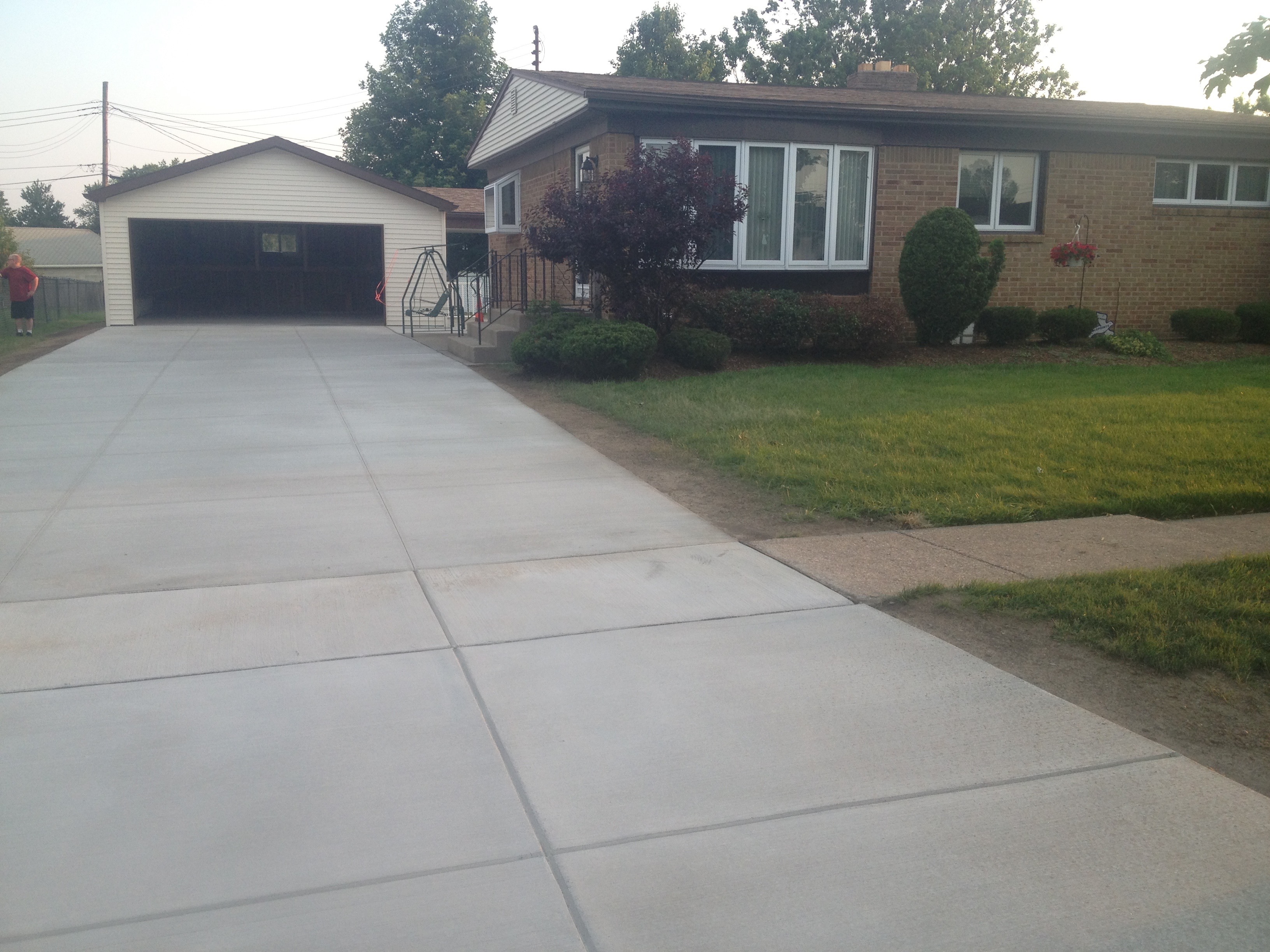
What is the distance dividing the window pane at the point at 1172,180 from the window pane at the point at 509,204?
11.6 metres

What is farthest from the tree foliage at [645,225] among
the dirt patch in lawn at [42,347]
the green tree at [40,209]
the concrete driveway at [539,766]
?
the green tree at [40,209]

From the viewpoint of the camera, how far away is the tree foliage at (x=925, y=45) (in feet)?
160

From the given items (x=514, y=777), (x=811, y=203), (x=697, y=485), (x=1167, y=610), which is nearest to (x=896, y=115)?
(x=811, y=203)

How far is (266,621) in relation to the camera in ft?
16.8

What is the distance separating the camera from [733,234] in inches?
592

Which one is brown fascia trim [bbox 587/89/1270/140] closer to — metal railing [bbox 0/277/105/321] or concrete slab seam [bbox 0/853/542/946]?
concrete slab seam [bbox 0/853/542/946]

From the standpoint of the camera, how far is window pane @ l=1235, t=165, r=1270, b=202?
1814cm

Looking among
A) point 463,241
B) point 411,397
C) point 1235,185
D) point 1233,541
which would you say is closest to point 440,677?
point 1233,541

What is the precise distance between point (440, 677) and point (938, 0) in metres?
54.1

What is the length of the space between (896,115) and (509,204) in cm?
904

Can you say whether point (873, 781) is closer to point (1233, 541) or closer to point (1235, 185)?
point (1233, 541)

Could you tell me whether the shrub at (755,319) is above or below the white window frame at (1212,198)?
below

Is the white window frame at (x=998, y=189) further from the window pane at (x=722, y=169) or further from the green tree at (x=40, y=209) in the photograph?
the green tree at (x=40, y=209)

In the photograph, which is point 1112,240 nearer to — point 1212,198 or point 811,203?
point 1212,198
